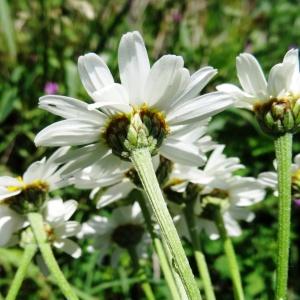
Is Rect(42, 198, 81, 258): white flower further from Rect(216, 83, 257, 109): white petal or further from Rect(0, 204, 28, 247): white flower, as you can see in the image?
Rect(216, 83, 257, 109): white petal

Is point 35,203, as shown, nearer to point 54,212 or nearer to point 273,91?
point 54,212

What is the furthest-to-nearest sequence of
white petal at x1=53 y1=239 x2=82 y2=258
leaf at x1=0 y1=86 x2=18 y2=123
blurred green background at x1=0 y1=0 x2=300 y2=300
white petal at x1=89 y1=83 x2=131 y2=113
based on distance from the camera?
1. leaf at x1=0 y1=86 x2=18 y2=123
2. blurred green background at x1=0 y1=0 x2=300 y2=300
3. white petal at x1=53 y1=239 x2=82 y2=258
4. white petal at x1=89 y1=83 x2=131 y2=113

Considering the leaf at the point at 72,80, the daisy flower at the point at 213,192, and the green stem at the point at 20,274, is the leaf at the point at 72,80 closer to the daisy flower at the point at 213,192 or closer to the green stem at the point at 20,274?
the daisy flower at the point at 213,192

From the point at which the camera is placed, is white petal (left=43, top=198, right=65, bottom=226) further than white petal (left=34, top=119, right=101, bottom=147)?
Yes

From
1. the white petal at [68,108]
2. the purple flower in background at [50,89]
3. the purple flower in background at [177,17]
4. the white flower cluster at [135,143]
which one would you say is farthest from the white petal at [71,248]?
the purple flower in background at [177,17]

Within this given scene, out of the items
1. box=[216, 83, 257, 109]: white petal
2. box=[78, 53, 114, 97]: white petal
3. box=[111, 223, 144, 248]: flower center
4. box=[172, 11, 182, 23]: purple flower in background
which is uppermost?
box=[78, 53, 114, 97]: white petal

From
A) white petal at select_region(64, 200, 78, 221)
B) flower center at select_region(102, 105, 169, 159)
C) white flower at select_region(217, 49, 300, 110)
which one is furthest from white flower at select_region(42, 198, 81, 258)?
white flower at select_region(217, 49, 300, 110)

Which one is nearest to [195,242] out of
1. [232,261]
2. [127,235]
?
[232,261]

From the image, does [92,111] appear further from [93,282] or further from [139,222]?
[93,282]
